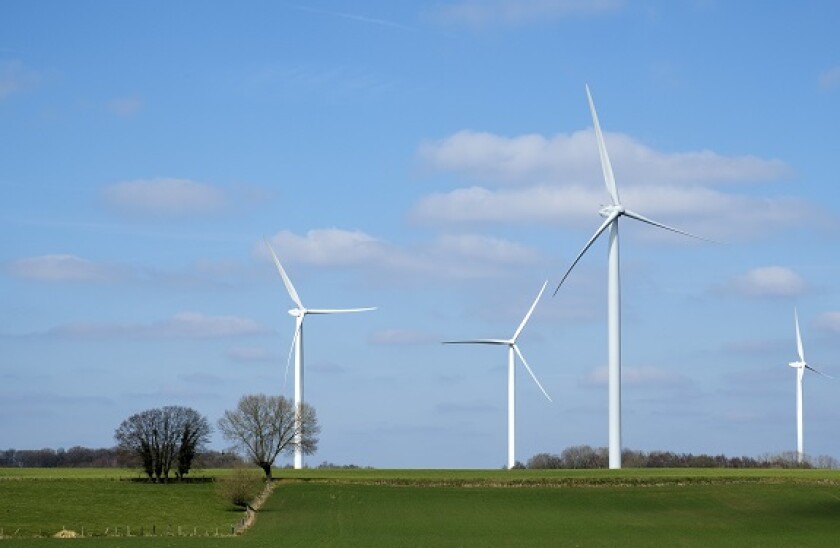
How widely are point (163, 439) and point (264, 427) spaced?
27.4ft

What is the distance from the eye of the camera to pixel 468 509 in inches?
3479

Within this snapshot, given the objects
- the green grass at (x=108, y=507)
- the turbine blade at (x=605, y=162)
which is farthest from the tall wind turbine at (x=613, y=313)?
the green grass at (x=108, y=507)

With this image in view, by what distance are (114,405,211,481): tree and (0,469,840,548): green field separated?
3147mm

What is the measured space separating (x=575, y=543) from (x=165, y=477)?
54.2 m

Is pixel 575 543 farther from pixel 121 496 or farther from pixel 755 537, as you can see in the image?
pixel 121 496

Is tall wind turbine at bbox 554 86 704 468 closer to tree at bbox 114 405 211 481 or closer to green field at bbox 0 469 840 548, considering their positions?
green field at bbox 0 469 840 548

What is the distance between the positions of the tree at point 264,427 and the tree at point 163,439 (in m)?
2.63

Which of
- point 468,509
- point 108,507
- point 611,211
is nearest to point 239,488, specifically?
point 108,507

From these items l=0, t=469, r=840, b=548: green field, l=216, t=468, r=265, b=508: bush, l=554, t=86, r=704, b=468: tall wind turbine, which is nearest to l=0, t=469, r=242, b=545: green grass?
l=0, t=469, r=840, b=548: green field

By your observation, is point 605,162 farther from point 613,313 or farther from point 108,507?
point 108,507

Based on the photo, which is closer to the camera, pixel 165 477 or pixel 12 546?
pixel 12 546

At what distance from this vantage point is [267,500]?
9625cm

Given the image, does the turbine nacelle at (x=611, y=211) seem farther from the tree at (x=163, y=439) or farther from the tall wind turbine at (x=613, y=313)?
the tree at (x=163, y=439)

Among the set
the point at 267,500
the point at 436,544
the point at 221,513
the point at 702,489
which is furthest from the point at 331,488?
the point at 436,544
